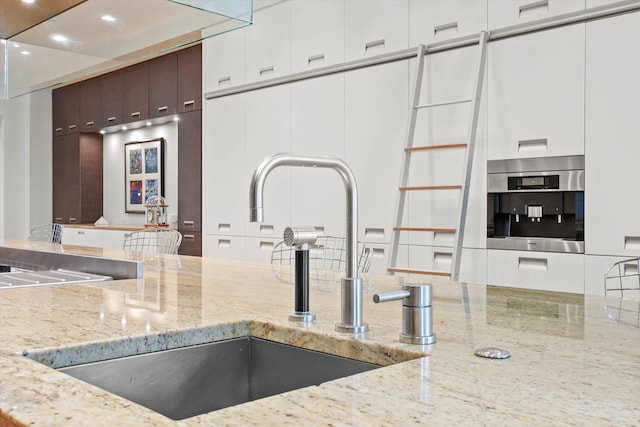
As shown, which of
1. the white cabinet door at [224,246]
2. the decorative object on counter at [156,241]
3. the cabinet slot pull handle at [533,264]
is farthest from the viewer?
the white cabinet door at [224,246]

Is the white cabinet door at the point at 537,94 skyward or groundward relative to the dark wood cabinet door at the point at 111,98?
groundward

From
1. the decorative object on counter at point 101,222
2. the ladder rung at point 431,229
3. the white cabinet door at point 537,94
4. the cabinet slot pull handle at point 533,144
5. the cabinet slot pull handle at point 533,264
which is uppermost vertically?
the white cabinet door at point 537,94

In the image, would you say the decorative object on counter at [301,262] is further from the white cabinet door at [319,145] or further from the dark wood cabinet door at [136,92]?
the dark wood cabinet door at [136,92]

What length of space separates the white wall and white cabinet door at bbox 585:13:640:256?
4.31 m

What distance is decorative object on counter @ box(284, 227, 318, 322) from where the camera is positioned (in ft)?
3.41

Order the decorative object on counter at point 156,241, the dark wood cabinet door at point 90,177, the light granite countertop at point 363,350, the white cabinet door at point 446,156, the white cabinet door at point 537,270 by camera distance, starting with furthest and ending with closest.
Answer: the dark wood cabinet door at point 90,177 → the white cabinet door at point 446,156 → the decorative object on counter at point 156,241 → the white cabinet door at point 537,270 → the light granite countertop at point 363,350

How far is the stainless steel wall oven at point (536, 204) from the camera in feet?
10.4

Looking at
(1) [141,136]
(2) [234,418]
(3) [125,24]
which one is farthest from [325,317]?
(1) [141,136]

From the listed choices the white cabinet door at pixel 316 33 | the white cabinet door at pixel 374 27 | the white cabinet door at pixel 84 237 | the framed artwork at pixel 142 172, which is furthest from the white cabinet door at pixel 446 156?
the white cabinet door at pixel 84 237

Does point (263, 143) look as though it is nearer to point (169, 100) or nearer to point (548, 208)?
point (169, 100)

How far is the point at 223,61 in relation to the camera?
5.07 metres

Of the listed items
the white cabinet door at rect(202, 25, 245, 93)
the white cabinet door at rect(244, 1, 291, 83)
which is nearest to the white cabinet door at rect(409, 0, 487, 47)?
the white cabinet door at rect(244, 1, 291, 83)

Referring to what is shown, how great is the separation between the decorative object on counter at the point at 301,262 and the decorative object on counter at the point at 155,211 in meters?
4.90

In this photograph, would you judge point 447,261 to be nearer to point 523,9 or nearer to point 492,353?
point 523,9
